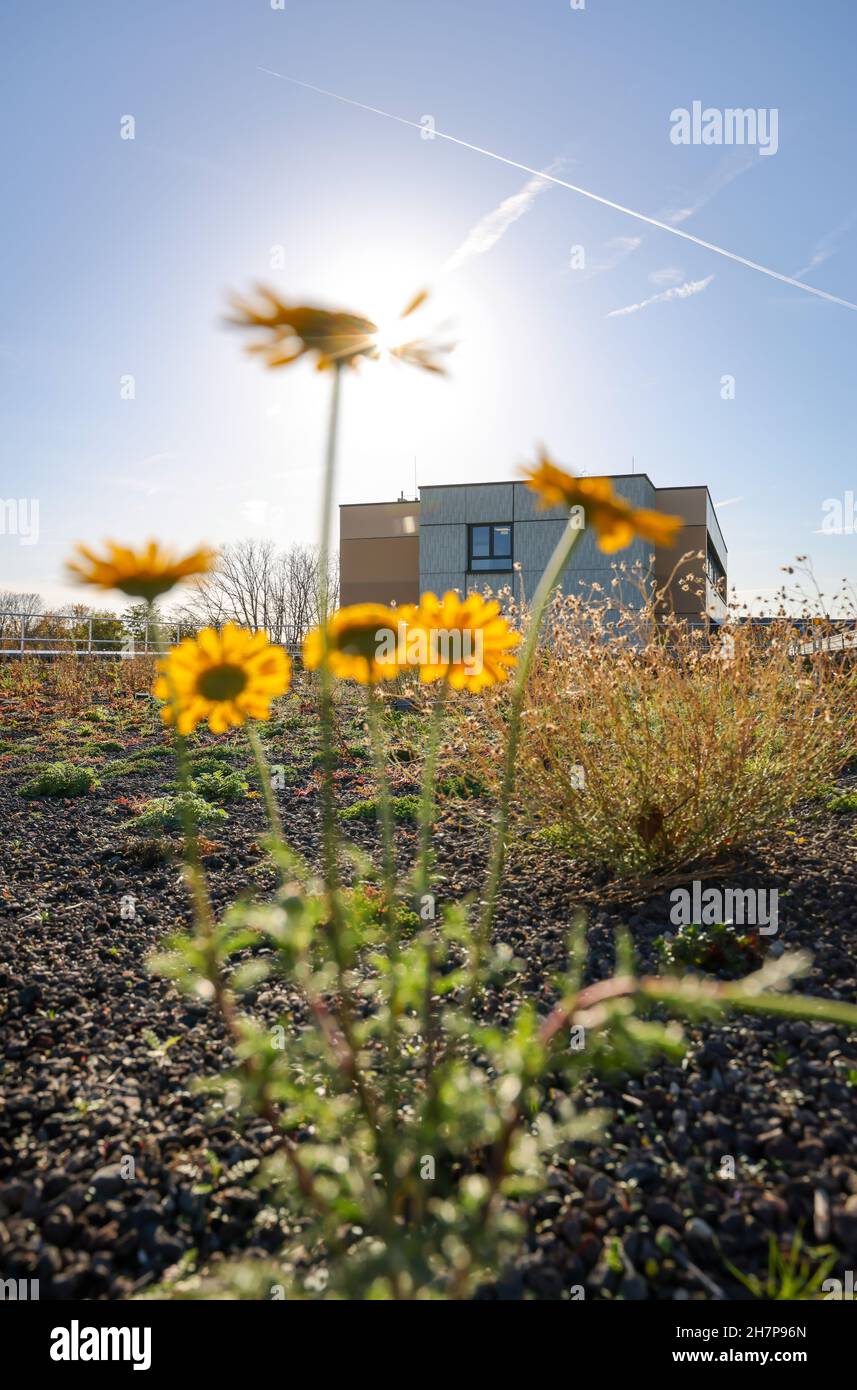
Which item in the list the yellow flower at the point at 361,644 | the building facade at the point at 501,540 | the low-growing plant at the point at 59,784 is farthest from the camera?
the building facade at the point at 501,540

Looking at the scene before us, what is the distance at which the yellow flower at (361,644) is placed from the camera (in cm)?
133

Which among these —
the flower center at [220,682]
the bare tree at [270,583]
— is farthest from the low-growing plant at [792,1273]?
the bare tree at [270,583]

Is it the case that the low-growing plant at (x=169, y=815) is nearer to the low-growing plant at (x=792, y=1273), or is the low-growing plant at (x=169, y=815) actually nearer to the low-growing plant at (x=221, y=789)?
the low-growing plant at (x=221, y=789)

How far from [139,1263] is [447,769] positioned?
14.1 feet

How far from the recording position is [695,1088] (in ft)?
7.04

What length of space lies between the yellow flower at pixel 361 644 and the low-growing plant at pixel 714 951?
1.85 m

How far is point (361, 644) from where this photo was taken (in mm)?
1355

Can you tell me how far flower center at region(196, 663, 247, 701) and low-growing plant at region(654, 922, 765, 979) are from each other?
191cm

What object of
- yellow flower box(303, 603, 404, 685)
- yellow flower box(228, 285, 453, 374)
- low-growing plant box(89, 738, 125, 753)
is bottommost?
low-growing plant box(89, 738, 125, 753)

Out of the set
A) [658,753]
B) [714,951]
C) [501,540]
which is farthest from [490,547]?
[714,951]

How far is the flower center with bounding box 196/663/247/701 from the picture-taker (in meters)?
1.55

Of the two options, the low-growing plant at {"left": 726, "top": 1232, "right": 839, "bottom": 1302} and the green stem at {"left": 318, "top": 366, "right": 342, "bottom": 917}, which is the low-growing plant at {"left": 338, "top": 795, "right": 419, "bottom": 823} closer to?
the low-growing plant at {"left": 726, "top": 1232, "right": 839, "bottom": 1302}

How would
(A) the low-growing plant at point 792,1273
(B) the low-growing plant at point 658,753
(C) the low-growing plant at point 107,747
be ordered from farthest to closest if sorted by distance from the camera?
(C) the low-growing plant at point 107,747 < (B) the low-growing plant at point 658,753 < (A) the low-growing plant at point 792,1273

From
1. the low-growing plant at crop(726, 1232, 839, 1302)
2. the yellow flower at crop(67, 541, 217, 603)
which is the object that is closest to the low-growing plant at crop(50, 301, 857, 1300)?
the yellow flower at crop(67, 541, 217, 603)
